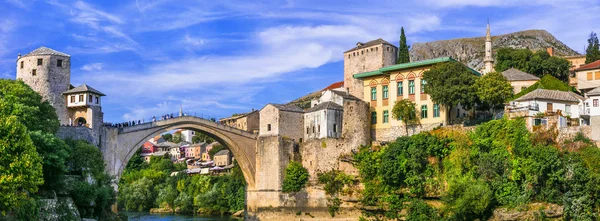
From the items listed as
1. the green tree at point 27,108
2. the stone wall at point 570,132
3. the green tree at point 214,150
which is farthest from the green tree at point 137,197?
the stone wall at point 570,132

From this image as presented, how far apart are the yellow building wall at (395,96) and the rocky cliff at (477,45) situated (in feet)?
127

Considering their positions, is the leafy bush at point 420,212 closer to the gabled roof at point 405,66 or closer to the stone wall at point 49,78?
the gabled roof at point 405,66

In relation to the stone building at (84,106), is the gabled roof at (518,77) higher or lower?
higher

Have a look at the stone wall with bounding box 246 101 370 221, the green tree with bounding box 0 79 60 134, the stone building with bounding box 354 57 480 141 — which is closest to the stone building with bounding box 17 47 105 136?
the green tree with bounding box 0 79 60 134

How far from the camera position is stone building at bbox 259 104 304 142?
51094 millimetres

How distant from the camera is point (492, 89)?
44.9m

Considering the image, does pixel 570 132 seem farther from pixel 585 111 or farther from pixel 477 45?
pixel 477 45

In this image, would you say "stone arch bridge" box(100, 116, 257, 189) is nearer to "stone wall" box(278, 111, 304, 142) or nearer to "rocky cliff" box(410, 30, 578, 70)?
"stone wall" box(278, 111, 304, 142)

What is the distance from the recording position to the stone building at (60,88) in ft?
140

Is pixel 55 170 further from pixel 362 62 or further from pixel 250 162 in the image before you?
pixel 362 62

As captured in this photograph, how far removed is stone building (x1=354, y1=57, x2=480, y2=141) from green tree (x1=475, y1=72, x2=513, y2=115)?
11.3 ft

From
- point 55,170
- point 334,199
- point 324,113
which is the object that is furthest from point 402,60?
point 55,170

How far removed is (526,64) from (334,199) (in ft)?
76.0

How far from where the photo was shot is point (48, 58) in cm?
4288
